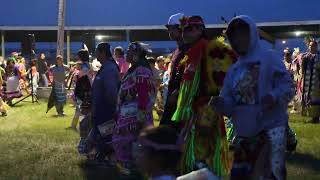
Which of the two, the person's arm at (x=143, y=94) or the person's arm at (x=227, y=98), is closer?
the person's arm at (x=227, y=98)

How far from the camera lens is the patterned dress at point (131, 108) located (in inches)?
276

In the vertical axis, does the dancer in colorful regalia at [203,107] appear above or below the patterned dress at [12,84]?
above

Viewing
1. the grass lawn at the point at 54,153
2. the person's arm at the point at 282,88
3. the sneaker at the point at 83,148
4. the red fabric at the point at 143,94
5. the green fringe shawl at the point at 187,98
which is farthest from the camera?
the sneaker at the point at 83,148

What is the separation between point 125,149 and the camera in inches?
288

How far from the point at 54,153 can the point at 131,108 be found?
299cm

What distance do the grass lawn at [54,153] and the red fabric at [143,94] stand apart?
1247 millimetres

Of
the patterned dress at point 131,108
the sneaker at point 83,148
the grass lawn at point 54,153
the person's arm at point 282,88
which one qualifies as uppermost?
the person's arm at point 282,88

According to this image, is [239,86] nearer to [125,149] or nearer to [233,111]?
[233,111]

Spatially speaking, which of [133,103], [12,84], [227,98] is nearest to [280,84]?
[227,98]

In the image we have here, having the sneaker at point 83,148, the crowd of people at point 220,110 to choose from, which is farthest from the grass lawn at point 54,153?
the crowd of people at point 220,110

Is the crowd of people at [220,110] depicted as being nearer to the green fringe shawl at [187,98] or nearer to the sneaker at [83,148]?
the green fringe shawl at [187,98]

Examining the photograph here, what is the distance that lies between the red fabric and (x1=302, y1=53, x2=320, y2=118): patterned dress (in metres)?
7.17

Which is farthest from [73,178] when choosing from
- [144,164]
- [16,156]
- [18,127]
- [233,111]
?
[18,127]

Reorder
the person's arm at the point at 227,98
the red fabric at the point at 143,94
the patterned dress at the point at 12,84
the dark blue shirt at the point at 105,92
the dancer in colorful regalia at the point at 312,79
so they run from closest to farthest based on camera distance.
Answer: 1. the person's arm at the point at 227,98
2. the red fabric at the point at 143,94
3. the dark blue shirt at the point at 105,92
4. the dancer in colorful regalia at the point at 312,79
5. the patterned dress at the point at 12,84
